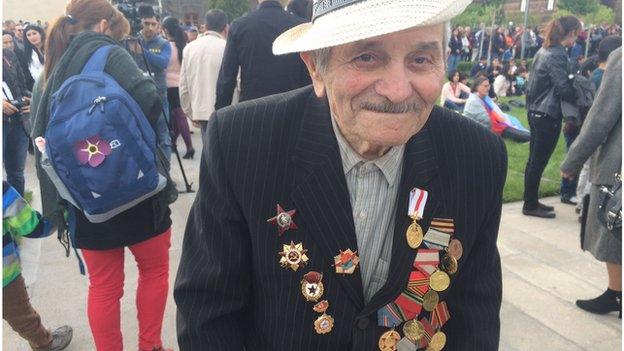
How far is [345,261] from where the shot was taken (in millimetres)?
1254

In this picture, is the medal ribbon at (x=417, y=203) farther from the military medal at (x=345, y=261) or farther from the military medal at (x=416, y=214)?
the military medal at (x=345, y=261)

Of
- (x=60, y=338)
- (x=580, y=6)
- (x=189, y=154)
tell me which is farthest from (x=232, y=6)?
(x=60, y=338)

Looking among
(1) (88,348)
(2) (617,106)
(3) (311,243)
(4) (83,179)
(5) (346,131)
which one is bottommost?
(1) (88,348)

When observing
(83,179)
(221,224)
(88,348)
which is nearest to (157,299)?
(88,348)

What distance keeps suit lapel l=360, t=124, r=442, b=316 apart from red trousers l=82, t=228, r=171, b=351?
4.99 ft

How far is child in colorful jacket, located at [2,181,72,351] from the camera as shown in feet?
7.64

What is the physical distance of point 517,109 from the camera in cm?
1215

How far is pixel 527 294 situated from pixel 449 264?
8.25 ft

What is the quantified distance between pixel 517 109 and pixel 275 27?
9.65 m

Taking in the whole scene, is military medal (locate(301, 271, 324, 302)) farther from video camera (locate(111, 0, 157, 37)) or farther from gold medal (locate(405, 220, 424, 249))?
video camera (locate(111, 0, 157, 37))

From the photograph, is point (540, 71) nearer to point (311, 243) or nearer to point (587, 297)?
point (587, 297)

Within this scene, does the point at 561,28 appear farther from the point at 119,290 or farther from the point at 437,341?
the point at 119,290

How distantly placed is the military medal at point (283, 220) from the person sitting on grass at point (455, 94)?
7.93m

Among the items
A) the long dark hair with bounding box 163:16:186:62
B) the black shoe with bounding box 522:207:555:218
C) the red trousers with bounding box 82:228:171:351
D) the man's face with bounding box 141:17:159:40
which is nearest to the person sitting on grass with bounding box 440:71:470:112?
the black shoe with bounding box 522:207:555:218
